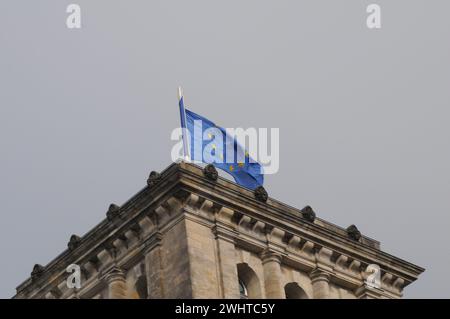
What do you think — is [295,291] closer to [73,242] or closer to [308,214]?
[308,214]

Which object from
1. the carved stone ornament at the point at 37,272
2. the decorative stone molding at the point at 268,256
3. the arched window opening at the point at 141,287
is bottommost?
the arched window opening at the point at 141,287

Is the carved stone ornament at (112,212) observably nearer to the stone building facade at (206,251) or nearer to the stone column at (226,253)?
the stone building facade at (206,251)

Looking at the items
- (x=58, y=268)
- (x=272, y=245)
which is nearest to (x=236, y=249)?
(x=272, y=245)

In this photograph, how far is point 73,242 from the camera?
102250 mm

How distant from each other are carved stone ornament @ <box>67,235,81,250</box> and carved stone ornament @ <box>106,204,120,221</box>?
6.77ft

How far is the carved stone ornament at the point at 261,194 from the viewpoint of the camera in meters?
102

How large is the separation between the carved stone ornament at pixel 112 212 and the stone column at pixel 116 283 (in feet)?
7.40

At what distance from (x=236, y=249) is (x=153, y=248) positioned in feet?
12.1

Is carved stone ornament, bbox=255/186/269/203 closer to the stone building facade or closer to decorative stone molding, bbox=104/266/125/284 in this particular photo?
the stone building facade

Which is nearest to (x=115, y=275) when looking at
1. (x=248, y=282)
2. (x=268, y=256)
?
(x=248, y=282)

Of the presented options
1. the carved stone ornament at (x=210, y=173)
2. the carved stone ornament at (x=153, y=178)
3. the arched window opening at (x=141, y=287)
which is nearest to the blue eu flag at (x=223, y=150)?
the carved stone ornament at (x=210, y=173)

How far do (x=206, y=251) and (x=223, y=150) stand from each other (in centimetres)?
919
